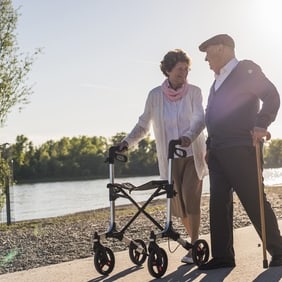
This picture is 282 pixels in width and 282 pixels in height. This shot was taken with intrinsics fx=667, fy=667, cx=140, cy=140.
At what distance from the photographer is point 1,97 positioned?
573 inches

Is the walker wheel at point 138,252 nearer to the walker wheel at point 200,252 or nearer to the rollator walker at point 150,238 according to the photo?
the rollator walker at point 150,238

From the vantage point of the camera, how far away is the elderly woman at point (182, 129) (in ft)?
20.0

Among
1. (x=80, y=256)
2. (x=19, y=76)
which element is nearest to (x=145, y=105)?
(x=80, y=256)

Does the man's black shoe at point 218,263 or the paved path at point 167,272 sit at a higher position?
the man's black shoe at point 218,263

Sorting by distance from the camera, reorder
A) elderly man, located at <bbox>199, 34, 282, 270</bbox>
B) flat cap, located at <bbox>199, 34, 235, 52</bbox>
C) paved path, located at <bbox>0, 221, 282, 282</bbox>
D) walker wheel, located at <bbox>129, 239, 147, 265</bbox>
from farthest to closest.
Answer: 1. walker wheel, located at <bbox>129, 239, 147, 265</bbox>
2. flat cap, located at <bbox>199, 34, 235, 52</bbox>
3. elderly man, located at <bbox>199, 34, 282, 270</bbox>
4. paved path, located at <bbox>0, 221, 282, 282</bbox>

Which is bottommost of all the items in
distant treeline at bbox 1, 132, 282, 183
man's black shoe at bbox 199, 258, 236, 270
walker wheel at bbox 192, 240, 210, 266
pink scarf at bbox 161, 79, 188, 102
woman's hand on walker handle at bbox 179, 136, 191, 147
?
man's black shoe at bbox 199, 258, 236, 270

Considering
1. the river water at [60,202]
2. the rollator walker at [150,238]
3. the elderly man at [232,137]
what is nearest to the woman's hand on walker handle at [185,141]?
the rollator walker at [150,238]

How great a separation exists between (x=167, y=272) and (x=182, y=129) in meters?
1.30

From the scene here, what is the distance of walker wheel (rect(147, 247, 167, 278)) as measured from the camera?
542cm

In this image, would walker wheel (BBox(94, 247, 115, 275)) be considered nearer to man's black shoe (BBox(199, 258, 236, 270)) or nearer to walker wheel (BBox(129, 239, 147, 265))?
walker wheel (BBox(129, 239, 147, 265))

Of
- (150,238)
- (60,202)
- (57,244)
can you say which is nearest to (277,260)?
(150,238)

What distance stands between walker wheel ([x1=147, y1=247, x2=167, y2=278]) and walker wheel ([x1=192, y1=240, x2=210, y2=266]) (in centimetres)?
47

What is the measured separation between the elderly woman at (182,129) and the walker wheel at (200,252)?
14 cm

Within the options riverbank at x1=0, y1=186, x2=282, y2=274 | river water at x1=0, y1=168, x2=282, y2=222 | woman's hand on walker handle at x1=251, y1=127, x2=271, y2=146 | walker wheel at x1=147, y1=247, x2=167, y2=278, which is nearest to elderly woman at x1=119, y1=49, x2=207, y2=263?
walker wheel at x1=147, y1=247, x2=167, y2=278
